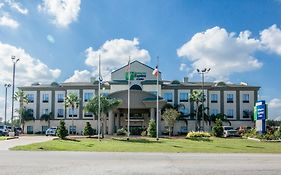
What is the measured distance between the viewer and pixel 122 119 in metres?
73.6

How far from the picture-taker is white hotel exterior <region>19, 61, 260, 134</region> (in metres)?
72.9

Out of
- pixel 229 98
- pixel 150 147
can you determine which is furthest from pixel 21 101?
pixel 150 147

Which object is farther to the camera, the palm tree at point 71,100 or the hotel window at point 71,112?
the hotel window at point 71,112

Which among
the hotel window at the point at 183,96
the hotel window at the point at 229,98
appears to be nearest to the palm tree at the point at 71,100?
the hotel window at the point at 183,96

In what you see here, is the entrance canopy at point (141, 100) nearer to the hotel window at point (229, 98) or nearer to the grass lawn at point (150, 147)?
the hotel window at point (229, 98)

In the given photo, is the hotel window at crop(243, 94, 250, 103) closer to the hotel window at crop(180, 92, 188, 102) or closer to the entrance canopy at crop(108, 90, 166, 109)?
the hotel window at crop(180, 92, 188, 102)

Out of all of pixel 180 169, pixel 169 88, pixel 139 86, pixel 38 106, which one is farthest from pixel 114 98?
pixel 180 169

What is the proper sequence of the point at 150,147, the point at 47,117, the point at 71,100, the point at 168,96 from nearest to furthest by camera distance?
the point at 150,147 < the point at 71,100 < the point at 168,96 < the point at 47,117

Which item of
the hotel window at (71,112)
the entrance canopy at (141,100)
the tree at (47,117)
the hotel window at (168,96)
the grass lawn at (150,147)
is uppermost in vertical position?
A: the hotel window at (168,96)

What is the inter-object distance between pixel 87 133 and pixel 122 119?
59.3ft

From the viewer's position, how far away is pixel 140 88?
237ft

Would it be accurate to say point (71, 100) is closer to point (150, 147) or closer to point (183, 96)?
point (183, 96)

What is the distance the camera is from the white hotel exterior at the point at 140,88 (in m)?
72.9

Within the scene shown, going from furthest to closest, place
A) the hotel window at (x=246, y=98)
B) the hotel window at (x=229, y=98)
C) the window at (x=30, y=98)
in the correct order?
the window at (x=30, y=98)
the hotel window at (x=229, y=98)
the hotel window at (x=246, y=98)
